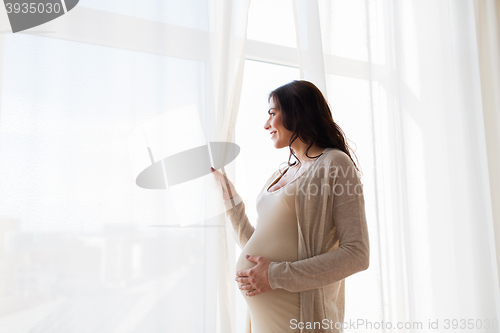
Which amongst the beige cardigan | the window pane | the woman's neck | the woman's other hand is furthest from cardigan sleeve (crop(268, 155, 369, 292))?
the window pane

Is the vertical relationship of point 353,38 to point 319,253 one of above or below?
above

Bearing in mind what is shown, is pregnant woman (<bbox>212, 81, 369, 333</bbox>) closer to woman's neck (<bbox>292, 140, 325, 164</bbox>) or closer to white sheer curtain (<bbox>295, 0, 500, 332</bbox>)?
woman's neck (<bbox>292, 140, 325, 164</bbox>)

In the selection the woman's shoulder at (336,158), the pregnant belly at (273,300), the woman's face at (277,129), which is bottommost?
the pregnant belly at (273,300)

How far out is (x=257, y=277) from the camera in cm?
87

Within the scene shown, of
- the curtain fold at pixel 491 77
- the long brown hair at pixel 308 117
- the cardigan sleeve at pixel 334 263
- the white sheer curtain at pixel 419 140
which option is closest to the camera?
the cardigan sleeve at pixel 334 263

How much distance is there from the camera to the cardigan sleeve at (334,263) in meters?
0.85

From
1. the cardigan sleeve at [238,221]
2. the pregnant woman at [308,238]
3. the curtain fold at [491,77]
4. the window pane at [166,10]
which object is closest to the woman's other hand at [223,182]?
the cardigan sleeve at [238,221]

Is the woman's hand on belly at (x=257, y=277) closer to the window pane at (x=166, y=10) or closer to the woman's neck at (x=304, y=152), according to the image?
the woman's neck at (x=304, y=152)

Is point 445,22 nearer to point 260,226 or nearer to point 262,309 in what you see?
point 260,226

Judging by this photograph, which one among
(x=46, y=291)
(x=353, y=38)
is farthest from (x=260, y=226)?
(x=353, y=38)

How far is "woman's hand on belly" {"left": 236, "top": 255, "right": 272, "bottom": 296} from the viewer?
87 cm

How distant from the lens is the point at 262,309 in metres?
0.90

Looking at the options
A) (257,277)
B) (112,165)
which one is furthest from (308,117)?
(112,165)

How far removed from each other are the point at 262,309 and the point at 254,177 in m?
0.46
